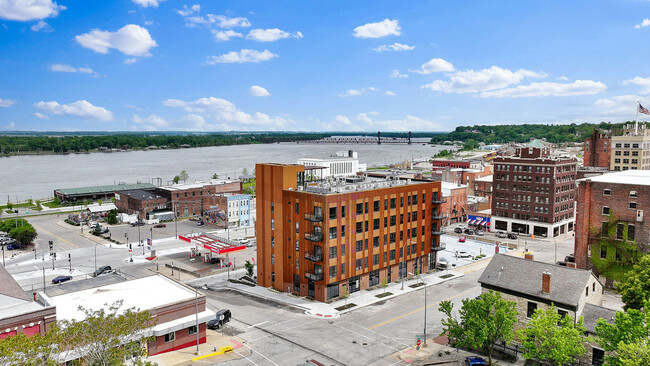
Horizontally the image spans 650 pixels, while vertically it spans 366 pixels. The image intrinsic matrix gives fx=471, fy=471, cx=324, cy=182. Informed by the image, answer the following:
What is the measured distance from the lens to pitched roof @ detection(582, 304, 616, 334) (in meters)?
42.4

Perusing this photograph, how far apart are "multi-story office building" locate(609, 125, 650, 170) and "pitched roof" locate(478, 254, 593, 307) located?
4537 inches

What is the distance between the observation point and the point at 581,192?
71.1 metres

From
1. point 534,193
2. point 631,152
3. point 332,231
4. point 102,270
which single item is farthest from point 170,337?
point 631,152

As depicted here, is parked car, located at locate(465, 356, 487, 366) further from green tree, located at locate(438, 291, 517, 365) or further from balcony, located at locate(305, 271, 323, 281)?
balcony, located at locate(305, 271, 323, 281)

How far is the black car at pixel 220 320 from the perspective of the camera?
179 feet

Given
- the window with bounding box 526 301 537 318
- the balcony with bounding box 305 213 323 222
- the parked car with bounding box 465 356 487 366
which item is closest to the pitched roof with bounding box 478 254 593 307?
the window with bounding box 526 301 537 318

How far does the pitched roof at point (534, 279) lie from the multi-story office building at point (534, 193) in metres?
61.0

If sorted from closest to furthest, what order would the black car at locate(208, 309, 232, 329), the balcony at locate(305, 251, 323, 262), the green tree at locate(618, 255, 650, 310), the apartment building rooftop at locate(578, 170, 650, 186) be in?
the green tree at locate(618, 255, 650, 310) < the black car at locate(208, 309, 232, 329) < the balcony at locate(305, 251, 323, 262) < the apartment building rooftop at locate(578, 170, 650, 186)

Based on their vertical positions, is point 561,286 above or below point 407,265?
above

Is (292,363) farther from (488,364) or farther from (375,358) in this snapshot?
(488,364)

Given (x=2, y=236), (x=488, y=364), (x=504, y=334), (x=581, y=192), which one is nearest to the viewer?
(x=504, y=334)

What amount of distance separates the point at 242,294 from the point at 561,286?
4131 centimetres

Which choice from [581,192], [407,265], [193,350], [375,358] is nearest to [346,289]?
[407,265]

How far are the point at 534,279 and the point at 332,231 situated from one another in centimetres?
→ 2510
